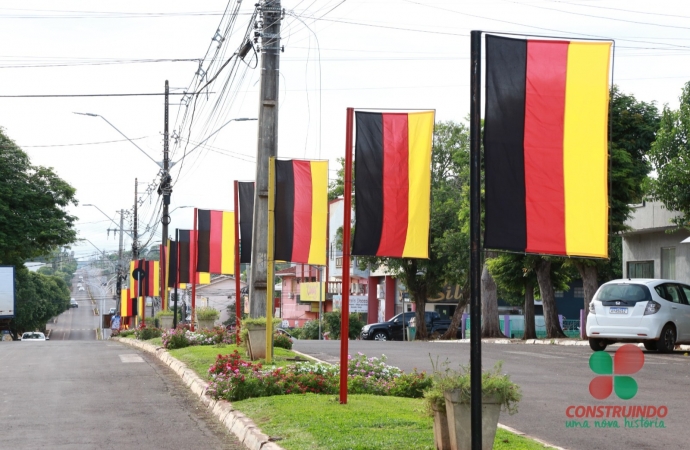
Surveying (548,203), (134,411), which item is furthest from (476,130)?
(134,411)

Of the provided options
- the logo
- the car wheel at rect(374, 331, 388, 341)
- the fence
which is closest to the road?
the car wheel at rect(374, 331, 388, 341)

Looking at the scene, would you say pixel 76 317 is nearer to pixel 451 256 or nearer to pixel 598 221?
pixel 451 256

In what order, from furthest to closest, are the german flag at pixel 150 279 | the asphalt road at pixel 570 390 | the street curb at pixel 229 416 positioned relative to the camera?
the german flag at pixel 150 279, the asphalt road at pixel 570 390, the street curb at pixel 229 416

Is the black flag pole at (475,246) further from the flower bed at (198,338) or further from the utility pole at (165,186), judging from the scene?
the utility pole at (165,186)

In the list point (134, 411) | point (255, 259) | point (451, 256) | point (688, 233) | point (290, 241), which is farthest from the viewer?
point (451, 256)

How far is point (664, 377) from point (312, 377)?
6.34m

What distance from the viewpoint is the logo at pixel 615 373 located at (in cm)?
1270

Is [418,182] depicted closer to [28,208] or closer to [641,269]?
[641,269]

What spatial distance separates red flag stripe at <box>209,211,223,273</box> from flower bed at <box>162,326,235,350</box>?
5.20 feet

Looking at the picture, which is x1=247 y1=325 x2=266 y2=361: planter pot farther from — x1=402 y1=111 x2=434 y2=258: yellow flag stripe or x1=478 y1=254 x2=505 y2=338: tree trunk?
x1=478 y1=254 x2=505 y2=338: tree trunk

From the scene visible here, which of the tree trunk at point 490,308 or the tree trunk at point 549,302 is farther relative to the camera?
the tree trunk at point 490,308

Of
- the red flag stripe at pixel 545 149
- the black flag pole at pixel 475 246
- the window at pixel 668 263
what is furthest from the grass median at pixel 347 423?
the window at pixel 668 263

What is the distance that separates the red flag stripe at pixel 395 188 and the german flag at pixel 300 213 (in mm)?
4350

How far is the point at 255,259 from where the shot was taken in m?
17.1
